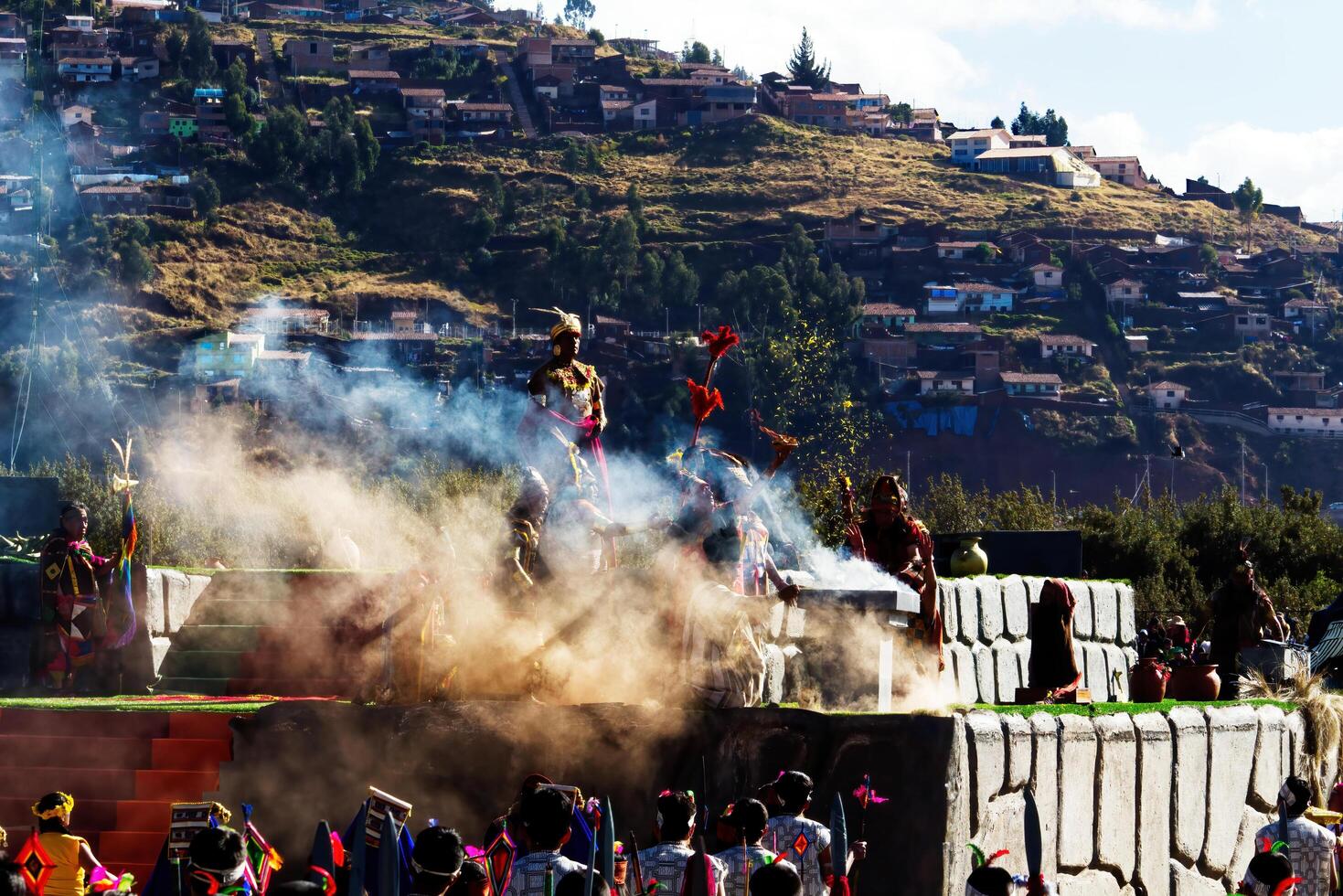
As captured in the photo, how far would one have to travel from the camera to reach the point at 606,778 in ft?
36.9

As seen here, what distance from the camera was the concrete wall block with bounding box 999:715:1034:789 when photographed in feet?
37.2

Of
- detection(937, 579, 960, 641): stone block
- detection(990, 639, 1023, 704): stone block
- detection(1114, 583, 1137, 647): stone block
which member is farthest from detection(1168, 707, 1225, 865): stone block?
detection(1114, 583, 1137, 647): stone block

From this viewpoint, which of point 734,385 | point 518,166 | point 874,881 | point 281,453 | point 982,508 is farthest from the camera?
point 518,166

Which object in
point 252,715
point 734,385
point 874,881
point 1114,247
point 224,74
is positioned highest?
point 224,74

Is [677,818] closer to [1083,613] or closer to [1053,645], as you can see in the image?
[1053,645]

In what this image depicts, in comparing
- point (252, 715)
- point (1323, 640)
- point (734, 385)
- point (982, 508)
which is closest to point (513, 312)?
point (734, 385)

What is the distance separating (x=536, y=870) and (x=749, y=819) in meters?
1.07

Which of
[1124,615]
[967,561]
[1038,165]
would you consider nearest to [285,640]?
[967,561]

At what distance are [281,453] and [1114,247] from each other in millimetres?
70770

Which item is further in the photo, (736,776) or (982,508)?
(982,508)

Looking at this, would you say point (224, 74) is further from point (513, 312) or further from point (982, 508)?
point (982, 508)

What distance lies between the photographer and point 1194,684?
54.7ft

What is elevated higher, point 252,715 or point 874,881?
point 252,715

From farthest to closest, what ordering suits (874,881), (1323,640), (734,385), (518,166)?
(518,166), (734,385), (1323,640), (874,881)
